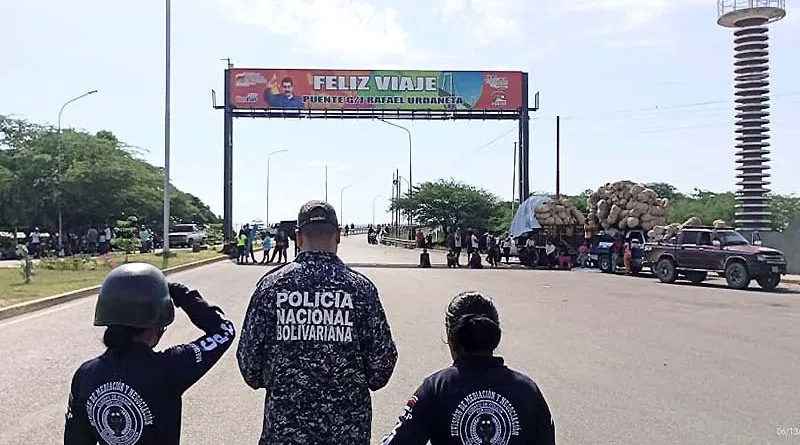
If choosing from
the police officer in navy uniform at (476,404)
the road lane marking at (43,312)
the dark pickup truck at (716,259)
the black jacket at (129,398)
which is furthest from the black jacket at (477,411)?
the dark pickup truck at (716,259)

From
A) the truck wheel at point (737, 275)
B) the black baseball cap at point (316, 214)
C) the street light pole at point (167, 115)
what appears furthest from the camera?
the street light pole at point (167, 115)

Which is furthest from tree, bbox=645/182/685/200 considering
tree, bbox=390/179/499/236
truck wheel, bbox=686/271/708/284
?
truck wheel, bbox=686/271/708/284

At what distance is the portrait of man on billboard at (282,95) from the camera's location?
4622 cm

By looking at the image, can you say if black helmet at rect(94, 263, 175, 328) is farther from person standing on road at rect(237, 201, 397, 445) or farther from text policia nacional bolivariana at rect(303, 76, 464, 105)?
text policia nacional bolivariana at rect(303, 76, 464, 105)

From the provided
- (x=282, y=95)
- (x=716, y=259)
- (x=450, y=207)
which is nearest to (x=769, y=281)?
(x=716, y=259)

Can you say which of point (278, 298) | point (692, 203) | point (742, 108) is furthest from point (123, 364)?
point (692, 203)

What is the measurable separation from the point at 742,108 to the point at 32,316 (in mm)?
30923

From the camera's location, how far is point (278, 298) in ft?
12.4

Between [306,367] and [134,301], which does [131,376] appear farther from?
[306,367]

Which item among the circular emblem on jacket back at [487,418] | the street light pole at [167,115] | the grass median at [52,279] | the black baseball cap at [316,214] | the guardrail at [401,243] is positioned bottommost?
the guardrail at [401,243]

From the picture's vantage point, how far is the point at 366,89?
153ft

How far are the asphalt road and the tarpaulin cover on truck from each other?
841 inches

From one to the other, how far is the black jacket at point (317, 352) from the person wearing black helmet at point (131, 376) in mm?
404

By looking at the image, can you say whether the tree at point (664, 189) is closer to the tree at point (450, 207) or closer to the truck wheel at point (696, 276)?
the tree at point (450, 207)
